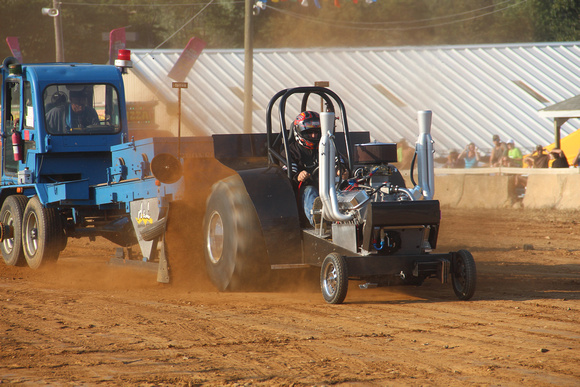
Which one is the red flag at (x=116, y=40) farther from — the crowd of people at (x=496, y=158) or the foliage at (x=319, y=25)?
the foliage at (x=319, y=25)

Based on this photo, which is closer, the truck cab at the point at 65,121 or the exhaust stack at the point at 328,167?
the exhaust stack at the point at 328,167

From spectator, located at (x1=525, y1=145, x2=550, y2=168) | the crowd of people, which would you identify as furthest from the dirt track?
the crowd of people

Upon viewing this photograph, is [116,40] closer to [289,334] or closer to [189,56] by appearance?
[189,56]

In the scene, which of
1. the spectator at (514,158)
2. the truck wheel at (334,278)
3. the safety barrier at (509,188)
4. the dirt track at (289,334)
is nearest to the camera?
the dirt track at (289,334)

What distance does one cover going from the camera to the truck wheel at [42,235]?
35.8ft

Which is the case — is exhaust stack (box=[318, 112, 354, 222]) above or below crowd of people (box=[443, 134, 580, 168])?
below

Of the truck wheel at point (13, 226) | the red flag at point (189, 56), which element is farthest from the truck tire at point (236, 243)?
the red flag at point (189, 56)

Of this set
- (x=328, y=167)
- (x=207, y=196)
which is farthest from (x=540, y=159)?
(x=328, y=167)

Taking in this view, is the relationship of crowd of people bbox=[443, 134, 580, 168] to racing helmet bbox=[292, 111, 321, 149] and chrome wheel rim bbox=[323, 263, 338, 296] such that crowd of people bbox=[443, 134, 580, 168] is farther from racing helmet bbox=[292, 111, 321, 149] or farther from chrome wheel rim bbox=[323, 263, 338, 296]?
chrome wheel rim bbox=[323, 263, 338, 296]

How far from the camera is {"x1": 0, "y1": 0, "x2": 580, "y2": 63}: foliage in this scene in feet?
162

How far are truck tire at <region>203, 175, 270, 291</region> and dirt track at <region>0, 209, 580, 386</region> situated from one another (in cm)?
22

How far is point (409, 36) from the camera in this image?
51.3 m

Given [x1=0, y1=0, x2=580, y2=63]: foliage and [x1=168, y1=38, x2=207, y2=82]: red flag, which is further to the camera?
[x1=0, y1=0, x2=580, y2=63]: foliage

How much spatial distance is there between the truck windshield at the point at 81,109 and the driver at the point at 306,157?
414 centimetres
